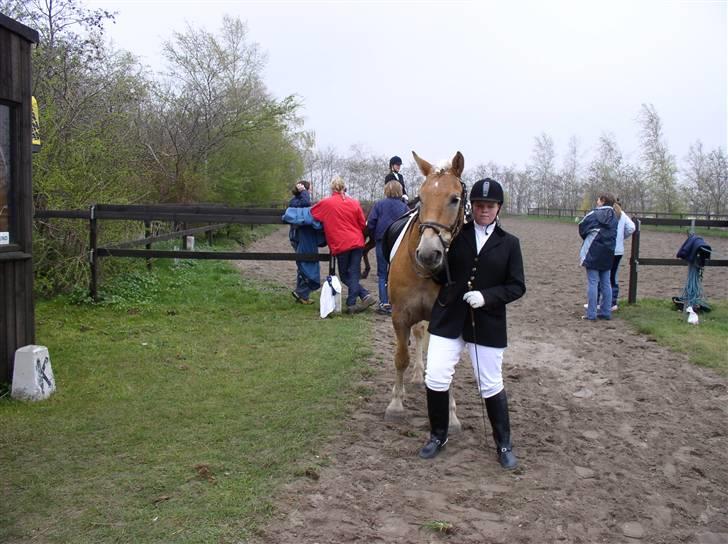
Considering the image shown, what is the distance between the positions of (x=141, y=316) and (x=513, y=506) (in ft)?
20.1

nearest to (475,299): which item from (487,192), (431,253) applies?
(431,253)

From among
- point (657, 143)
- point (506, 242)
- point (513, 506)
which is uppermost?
point (657, 143)

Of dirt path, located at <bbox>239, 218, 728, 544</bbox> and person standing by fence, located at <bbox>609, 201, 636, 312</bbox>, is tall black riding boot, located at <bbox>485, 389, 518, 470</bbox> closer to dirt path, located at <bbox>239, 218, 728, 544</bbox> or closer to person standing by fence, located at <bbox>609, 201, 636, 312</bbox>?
dirt path, located at <bbox>239, 218, 728, 544</bbox>

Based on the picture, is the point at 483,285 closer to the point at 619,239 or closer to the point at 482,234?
the point at 482,234

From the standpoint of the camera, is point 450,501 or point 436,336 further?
point 436,336

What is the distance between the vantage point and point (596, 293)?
875 centimetres

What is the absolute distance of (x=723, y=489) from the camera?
145 inches

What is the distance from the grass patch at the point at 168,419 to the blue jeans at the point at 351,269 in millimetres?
474

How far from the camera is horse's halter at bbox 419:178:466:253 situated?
3.74 meters

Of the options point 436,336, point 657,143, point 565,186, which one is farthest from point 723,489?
point 565,186

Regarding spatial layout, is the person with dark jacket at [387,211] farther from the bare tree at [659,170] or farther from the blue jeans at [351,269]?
the bare tree at [659,170]

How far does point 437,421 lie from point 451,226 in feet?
4.49

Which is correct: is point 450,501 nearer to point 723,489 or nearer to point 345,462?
point 345,462

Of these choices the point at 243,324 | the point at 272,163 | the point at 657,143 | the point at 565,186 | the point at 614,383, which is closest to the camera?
the point at 614,383
